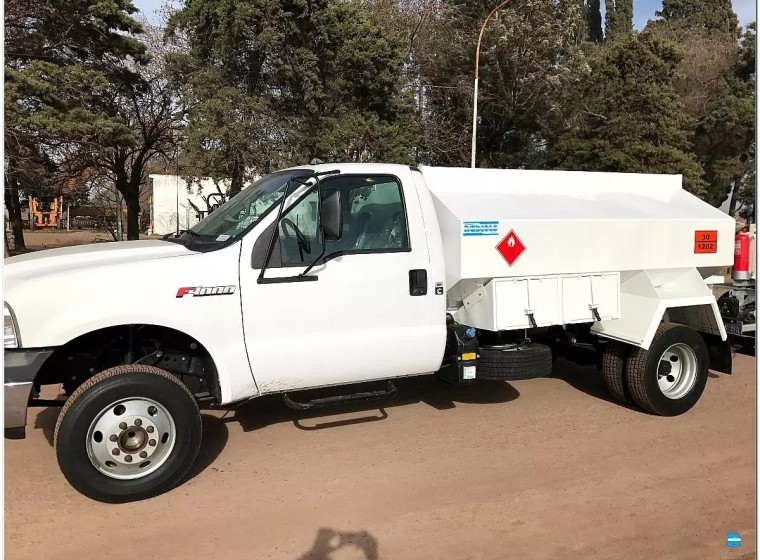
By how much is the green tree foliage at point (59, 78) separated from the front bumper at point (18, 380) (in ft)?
50.5

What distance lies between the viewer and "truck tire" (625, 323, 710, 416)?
5746mm

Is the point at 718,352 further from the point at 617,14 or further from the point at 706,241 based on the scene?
the point at 617,14

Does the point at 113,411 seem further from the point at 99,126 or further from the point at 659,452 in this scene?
the point at 99,126

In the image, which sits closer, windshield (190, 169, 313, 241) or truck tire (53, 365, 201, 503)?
truck tire (53, 365, 201, 503)

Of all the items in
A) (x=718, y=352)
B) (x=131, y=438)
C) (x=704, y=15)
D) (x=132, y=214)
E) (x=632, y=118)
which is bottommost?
(x=131, y=438)

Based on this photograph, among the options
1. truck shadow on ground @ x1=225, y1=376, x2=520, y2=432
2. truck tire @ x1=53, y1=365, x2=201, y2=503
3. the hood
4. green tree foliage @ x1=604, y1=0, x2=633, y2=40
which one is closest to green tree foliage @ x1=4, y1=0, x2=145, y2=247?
the hood

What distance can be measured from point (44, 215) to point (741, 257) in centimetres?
5366

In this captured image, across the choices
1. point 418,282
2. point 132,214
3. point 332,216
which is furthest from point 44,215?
point 332,216

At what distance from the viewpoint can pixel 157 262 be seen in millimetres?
4152

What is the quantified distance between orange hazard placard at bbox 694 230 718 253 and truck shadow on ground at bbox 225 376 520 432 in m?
2.29

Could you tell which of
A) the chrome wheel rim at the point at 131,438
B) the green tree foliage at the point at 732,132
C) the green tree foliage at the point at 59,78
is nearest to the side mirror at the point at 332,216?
the chrome wheel rim at the point at 131,438

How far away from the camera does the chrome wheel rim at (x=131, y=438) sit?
3938 mm

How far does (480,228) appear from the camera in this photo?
493 centimetres

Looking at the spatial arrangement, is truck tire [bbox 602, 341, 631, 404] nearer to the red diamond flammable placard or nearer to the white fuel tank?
the white fuel tank
